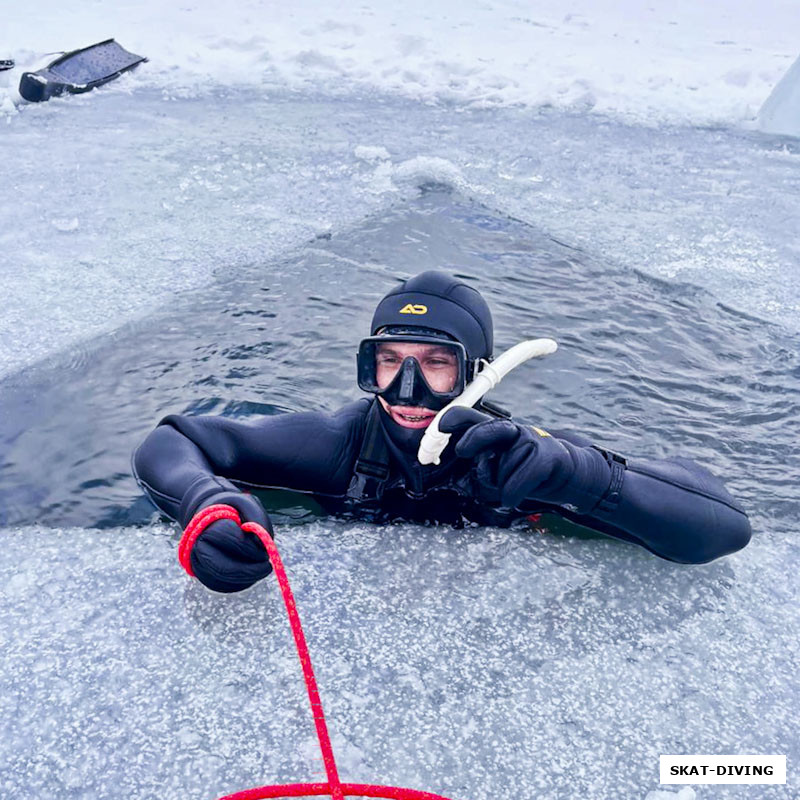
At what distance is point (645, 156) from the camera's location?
5.81 meters

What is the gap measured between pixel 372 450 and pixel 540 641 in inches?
28.3

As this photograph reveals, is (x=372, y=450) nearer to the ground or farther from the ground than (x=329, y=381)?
farther from the ground

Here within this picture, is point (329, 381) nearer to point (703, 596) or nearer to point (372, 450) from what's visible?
point (372, 450)

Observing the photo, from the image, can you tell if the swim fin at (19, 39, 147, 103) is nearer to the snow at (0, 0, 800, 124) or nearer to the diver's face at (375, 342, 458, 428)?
the snow at (0, 0, 800, 124)

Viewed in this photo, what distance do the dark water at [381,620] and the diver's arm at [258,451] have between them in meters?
0.11

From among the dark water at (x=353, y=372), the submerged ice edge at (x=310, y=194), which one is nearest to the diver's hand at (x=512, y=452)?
the dark water at (x=353, y=372)

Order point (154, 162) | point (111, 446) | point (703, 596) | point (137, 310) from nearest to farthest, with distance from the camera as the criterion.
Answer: point (703, 596)
point (111, 446)
point (137, 310)
point (154, 162)

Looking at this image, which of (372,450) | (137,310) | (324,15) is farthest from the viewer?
(324,15)

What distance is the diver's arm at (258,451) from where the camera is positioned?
2.35 metres

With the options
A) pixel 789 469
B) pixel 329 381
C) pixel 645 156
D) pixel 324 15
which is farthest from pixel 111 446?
pixel 324 15

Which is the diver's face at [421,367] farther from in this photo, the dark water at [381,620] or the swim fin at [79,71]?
the swim fin at [79,71]

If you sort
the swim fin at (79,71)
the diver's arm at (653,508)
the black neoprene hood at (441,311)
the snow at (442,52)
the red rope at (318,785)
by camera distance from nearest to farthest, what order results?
the red rope at (318,785)
the diver's arm at (653,508)
the black neoprene hood at (441,311)
the swim fin at (79,71)
the snow at (442,52)

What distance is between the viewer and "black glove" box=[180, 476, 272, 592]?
193 cm

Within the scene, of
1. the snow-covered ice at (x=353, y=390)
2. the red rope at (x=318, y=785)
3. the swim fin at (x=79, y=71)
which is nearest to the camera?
the red rope at (x=318, y=785)
